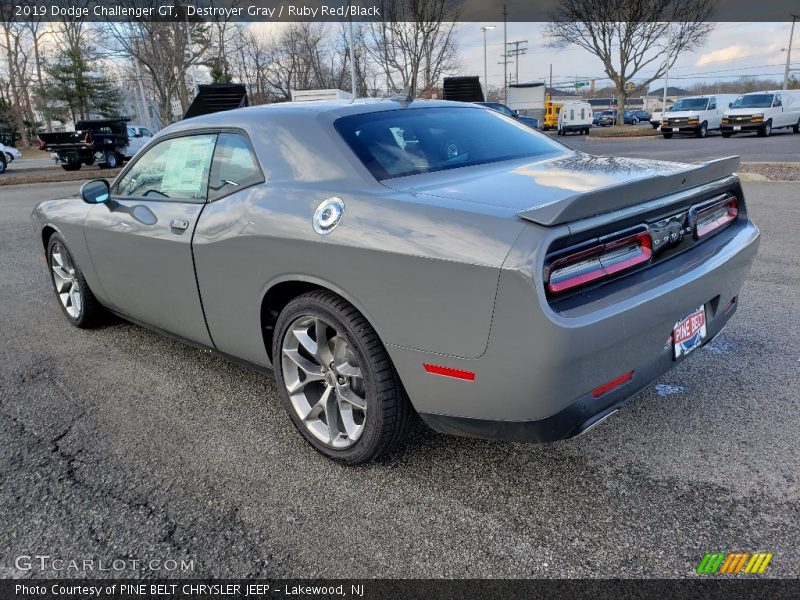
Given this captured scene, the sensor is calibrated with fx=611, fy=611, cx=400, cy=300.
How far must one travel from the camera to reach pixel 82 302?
14.8ft

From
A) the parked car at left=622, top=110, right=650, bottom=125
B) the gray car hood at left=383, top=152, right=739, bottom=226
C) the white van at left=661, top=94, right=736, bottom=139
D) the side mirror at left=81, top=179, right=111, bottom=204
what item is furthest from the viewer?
the parked car at left=622, top=110, right=650, bottom=125

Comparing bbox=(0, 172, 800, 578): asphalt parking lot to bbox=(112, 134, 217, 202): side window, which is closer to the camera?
bbox=(0, 172, 800, 578): asphalt parking lot

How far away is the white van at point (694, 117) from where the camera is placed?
28094 mm

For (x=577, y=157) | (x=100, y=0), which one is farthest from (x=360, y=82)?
(x=577, y=157)

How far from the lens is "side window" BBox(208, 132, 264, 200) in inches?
116

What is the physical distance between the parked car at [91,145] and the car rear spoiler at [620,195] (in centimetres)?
2471

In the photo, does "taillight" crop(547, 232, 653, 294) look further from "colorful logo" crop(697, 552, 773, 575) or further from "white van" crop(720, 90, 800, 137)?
"white van" crop(720, 90, 800, 137)

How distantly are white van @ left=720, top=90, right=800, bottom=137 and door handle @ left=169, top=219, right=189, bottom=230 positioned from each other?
1166 inches

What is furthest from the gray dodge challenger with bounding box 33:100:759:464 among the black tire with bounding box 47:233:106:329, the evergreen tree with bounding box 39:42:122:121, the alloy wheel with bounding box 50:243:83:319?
the evergreen tree with bounding box 39:42:122:121

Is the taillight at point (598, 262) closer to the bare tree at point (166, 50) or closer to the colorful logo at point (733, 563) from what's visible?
the colorful logo at point (733, 563)

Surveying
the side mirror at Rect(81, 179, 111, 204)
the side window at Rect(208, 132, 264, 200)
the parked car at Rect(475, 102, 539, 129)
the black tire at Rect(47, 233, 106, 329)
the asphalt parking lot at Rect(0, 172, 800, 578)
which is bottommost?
the asphalt parking lot at Rect(0, 172, 800, 578)

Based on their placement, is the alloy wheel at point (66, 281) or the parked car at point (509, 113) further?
the alloy wheel at point (66, 281)

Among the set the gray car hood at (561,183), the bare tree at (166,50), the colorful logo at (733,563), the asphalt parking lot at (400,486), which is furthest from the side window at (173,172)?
the bare tree at (166,50)

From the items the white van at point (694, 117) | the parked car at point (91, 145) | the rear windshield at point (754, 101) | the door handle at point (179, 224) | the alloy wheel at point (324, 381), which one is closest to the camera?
the alloy wheel at point (324, 381)
